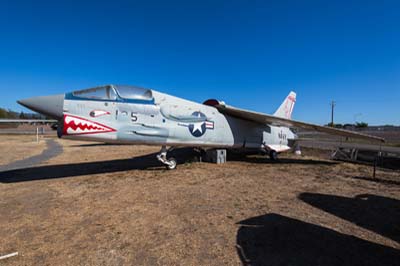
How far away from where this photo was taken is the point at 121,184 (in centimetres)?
612

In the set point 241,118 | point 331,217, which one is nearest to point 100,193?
point 331,217

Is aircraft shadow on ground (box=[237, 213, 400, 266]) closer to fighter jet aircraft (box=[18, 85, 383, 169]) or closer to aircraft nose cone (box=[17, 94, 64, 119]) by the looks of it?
fighter jet aircraft (box=[18, 85, 383, 169])

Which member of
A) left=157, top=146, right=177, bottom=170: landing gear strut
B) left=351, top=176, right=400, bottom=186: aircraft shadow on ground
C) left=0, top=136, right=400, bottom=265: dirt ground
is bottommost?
left=0, top=136, right=400, bottom=265: dirt ground

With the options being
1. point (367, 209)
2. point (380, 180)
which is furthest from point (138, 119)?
point (380, 180)

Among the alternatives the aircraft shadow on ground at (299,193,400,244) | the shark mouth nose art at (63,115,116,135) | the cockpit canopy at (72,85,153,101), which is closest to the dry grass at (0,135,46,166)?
the shark mouth nose art at (63,115,116,135)

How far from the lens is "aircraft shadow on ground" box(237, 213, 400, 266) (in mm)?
2570

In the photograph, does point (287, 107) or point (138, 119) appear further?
point (287, 107)

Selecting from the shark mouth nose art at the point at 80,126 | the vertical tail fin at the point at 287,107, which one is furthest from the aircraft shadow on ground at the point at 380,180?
the shark mouth nose art at the point at 80,126

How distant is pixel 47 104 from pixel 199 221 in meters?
5.19

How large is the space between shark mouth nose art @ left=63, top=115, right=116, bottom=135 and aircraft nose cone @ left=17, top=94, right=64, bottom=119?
285 millimetres

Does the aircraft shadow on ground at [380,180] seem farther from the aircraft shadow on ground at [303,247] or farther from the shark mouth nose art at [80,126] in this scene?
the shark mouth nose art at [80,126]

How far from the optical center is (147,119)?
23.4 feet

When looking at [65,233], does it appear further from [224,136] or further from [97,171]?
[224,136]

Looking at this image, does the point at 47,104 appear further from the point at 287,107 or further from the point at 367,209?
the point at 287,107
